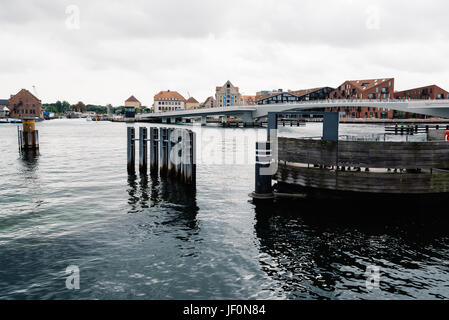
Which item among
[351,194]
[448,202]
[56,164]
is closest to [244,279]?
[351,194]

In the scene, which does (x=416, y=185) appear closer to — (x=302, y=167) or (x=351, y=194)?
(x=351, y=194)

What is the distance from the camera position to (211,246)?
13.9 m

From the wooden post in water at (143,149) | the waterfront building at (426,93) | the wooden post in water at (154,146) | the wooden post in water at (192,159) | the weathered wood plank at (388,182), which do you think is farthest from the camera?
the waterfront building at (426,93)

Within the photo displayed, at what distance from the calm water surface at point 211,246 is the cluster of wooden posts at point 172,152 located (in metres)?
1.62

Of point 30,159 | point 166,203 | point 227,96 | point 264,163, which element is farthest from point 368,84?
point 166,203

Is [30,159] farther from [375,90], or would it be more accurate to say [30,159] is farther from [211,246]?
[375,90]

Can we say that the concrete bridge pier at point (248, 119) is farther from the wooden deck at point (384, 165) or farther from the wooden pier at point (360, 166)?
the wooden deck at point (384, 165)

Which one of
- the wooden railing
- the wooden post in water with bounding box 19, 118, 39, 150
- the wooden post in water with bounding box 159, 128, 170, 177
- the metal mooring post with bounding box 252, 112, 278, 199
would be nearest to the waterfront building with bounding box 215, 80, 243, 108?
Answer: the wooden post in water with bounding box 19, 118, 39, 150

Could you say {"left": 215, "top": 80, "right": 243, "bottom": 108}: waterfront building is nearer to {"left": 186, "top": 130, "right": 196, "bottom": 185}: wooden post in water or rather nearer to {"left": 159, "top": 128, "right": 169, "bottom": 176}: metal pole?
{"left": 159, "top": 128, "right": 169, "bottom": 176}: metal pole

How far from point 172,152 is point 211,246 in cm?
1221

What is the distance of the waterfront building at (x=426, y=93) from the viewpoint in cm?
14475

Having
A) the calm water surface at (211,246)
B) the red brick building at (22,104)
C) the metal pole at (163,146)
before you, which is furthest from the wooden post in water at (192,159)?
the red brick building at (22,104)

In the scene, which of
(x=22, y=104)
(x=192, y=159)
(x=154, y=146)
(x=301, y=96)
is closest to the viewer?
(x=192, y=159)

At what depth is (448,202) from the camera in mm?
18109
